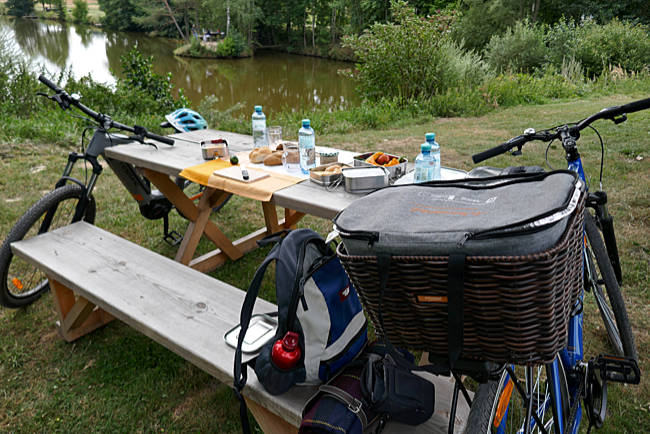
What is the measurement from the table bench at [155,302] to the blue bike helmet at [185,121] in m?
1.22

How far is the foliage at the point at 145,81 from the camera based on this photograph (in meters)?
7.28

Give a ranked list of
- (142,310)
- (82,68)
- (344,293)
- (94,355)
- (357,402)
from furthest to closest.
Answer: (82,68) < (94,355) < (142,310) < (344,293) < (357,402)

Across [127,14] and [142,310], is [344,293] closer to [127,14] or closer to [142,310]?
[142,310]

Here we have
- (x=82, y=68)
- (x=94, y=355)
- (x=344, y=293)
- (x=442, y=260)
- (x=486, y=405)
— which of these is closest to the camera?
(x=442, y=260)

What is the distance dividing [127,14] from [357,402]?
1671 inches

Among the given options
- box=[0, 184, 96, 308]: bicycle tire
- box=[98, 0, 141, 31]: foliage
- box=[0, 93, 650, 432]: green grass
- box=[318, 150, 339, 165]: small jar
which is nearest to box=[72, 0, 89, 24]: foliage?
box=[98, 0, 141, 31]: foliage

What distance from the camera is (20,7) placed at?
4172 centimetres

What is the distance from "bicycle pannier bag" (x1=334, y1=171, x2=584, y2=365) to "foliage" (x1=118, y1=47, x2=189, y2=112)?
7.31 meters

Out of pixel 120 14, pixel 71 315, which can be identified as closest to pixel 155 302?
pixel 71 315

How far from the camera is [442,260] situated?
86 cm

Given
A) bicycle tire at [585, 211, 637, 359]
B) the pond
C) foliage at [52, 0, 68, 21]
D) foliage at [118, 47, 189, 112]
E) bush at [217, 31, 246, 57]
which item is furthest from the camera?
foliage at [52, 0, 68, 21]

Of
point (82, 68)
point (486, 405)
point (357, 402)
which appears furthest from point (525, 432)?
point (82, 68)

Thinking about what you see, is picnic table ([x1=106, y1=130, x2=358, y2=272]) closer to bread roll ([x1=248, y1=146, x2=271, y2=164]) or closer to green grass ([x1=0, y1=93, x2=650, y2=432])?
green grass ([x1=0, y1=93, x2=650, y2=432])

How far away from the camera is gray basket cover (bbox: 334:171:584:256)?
33.0 inches
